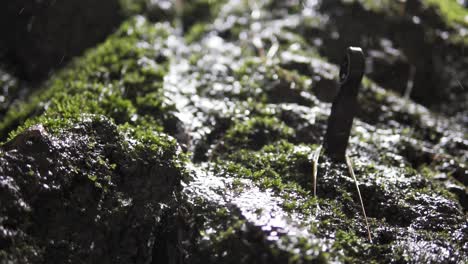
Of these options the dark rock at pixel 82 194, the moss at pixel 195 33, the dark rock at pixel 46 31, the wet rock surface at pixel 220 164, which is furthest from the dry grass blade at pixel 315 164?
the dark rock at pixel 46 31

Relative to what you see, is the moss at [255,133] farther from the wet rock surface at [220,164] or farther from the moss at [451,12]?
the moss at [451,12]

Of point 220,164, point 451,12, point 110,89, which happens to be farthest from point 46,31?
point 451,12

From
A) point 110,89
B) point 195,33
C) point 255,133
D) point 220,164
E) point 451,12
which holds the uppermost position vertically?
point 451,12

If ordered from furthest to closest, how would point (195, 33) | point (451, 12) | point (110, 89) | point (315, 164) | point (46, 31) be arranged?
1. point (451, 12)
2. point (195, 33)
3. point (46, 31)
4. point (110, 89)
5. point (315, 164)

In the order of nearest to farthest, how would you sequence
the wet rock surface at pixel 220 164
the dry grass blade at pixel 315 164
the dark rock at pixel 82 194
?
1. the dark rock at pixel 82 194
2. the wet rock surface at pixel 220 164
3. the dry grass blade at pixel 315 164

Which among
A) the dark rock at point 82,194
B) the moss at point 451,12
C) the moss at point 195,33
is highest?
the moss at point 451,12

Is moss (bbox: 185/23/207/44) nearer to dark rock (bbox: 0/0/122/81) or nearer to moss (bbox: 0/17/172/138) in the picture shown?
moss (bbox: 0/17/172/138)

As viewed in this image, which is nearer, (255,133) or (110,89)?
(255,133)

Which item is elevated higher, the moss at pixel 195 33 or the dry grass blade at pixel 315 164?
the moss at pixel 195 33

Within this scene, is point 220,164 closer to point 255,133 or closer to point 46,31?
point 255,133

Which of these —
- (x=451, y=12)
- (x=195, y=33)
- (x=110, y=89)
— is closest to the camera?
(x=110, y=89)
